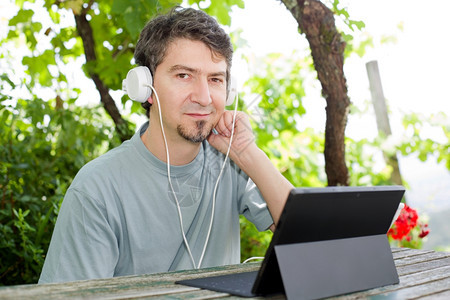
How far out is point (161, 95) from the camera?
68.3 inches

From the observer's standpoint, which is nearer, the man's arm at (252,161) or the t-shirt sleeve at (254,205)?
the man's arm at (252,161)

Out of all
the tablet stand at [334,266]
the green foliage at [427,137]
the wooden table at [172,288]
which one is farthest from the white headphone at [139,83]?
the green foliage at [427,137]

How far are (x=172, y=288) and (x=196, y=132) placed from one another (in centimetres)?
81

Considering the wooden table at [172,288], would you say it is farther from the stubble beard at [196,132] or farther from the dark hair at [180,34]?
the dark hair at [180,34]

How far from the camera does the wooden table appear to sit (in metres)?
0.86

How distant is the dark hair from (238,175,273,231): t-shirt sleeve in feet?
1.42

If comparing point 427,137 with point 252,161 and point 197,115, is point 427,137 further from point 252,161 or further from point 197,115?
point 197,115

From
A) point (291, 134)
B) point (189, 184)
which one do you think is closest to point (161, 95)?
point (189, 184)

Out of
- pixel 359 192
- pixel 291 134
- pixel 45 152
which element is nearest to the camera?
pixel 359 192

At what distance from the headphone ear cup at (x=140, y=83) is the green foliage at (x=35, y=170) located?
3.38 ft

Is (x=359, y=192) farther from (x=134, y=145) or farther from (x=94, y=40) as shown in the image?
(x=94, y=40)

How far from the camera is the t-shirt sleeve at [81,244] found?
133 centimetres

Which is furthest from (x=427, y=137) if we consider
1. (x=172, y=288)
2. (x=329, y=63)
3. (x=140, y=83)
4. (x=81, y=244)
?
(x=172, y=288)

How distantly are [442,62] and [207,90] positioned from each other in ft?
10.9
